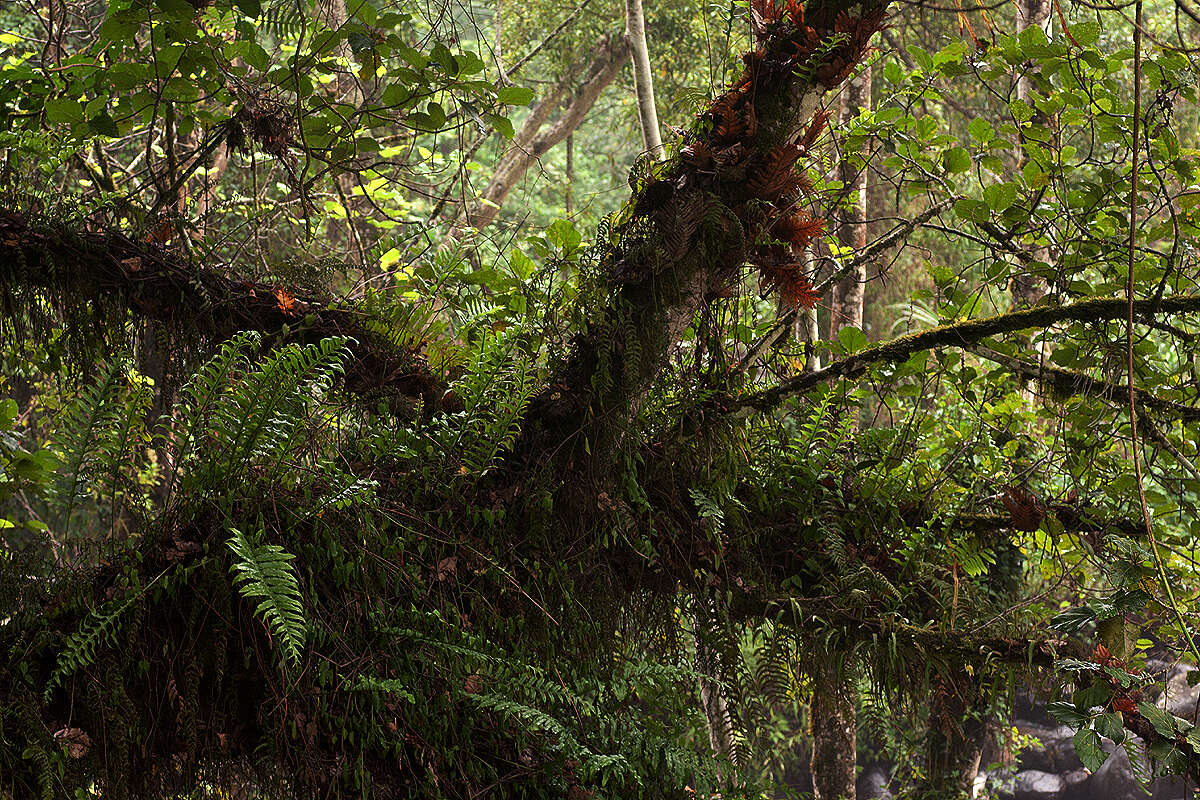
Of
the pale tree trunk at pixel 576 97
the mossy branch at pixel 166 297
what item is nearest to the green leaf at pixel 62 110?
the mossy branch at pixel 166 297

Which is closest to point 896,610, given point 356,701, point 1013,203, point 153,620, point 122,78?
point 1013,203

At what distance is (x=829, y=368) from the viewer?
2.94 metres

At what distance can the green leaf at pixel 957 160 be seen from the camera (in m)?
2.97

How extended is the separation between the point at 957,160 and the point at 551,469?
1.69 meters

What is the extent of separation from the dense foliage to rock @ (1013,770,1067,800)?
855 cm

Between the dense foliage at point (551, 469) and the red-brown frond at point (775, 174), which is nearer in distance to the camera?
the dense foliage at point (551, 469)

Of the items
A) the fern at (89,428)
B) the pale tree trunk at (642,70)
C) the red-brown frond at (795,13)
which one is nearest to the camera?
the fern at (89,428)

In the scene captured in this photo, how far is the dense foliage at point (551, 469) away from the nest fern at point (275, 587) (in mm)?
11

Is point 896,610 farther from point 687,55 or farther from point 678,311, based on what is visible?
point 687,55

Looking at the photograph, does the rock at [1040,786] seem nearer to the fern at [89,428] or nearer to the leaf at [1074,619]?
the leaf at [1074,619]

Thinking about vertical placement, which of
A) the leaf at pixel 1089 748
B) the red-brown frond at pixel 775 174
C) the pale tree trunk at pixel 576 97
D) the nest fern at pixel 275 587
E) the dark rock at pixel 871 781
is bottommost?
the dark rock at pixel 871 781

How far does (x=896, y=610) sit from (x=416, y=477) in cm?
146

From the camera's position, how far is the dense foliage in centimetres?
204

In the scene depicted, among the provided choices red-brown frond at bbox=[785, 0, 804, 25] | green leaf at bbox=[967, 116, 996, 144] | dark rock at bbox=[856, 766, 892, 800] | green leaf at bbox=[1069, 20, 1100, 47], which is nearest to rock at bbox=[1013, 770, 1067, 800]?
dark rock at bbox=[856, 766, 892, 800]
